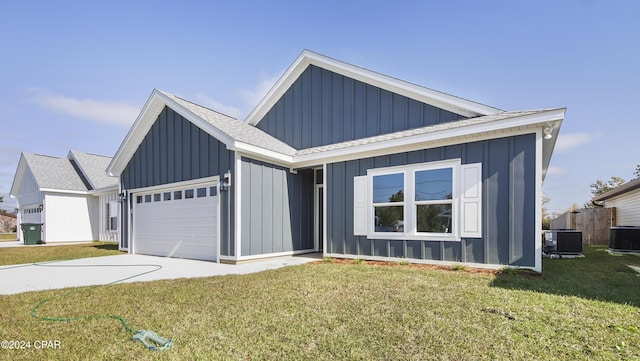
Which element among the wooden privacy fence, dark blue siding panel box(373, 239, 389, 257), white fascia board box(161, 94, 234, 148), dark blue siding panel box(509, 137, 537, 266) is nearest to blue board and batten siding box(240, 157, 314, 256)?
white fascia board box(161, 94, 234, 148)

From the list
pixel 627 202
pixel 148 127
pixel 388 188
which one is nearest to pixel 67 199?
pixel 148 127

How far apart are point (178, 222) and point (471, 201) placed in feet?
27.5

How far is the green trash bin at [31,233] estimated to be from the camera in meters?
15.7

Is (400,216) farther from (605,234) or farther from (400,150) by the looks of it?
(605,234)

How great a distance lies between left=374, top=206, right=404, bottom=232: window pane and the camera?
7870 mm

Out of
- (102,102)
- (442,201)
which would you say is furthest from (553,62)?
(102,102)

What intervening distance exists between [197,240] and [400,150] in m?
6.32

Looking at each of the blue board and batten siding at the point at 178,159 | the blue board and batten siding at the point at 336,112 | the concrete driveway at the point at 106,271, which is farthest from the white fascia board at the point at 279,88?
the concrete driveway at the point at 106,271

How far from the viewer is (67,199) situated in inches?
678

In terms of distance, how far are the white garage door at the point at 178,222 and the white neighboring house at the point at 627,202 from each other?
1589cm

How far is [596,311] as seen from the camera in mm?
3805

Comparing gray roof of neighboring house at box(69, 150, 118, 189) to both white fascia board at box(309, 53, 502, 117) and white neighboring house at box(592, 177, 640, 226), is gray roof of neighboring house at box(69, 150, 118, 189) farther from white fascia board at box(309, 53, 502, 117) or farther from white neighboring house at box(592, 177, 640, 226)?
white neighboring house at box(592, 177, 640, 226)

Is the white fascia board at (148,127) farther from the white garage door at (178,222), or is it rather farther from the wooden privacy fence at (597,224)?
the wooden privacy fence at (597,224)

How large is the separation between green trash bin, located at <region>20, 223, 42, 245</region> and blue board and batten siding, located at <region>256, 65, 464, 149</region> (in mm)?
13158
